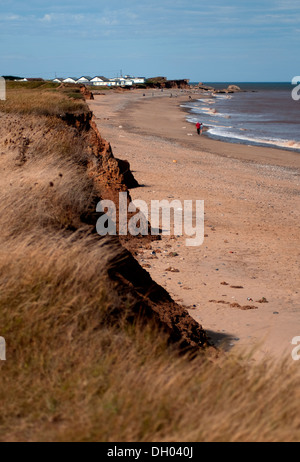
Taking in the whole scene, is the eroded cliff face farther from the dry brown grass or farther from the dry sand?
the dry sand

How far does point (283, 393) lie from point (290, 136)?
42.2 metres

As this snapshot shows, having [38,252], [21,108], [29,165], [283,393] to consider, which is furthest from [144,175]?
[283,393]

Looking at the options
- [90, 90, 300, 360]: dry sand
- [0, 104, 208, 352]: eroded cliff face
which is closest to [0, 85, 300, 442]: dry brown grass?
[0, 104, 208, 352]: eroded cliff face

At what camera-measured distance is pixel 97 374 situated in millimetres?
3730

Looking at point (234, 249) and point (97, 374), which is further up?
point (97, 374)

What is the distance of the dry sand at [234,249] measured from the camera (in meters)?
8.33

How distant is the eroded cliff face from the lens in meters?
5.99

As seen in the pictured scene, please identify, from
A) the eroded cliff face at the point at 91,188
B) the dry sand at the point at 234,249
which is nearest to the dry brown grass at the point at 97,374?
the eroded cliff face at the point at 91,188

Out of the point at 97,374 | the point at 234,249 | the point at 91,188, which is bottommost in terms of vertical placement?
the point at 234,249

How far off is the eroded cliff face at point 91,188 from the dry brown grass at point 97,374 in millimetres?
479

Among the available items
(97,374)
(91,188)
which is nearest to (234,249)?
(91,188)

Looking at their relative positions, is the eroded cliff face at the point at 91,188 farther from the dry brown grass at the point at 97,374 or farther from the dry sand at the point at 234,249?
the dry sand at the point at 234,249

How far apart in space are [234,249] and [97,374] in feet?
29.3

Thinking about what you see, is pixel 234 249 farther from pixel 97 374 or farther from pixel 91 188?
pixel 97 374
